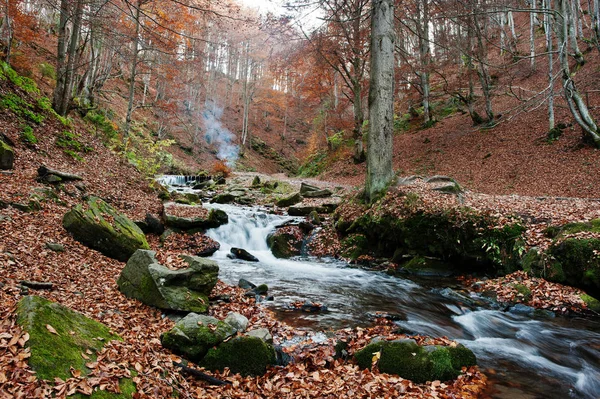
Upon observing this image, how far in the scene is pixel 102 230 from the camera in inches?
285

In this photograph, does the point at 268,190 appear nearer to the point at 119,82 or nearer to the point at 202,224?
the point at 202,224

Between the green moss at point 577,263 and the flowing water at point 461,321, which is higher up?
the green moss at point 577,263

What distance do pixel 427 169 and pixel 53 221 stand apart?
683 inches

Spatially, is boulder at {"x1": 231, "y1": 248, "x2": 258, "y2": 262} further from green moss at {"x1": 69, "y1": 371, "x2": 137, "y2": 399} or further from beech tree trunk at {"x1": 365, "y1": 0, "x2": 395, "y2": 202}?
green moss at {"x1": 69, "y1": 371, "x2": 137, "y2": 399}

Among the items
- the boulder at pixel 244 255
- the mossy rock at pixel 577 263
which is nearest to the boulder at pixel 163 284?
the boulder at pixel 244 255

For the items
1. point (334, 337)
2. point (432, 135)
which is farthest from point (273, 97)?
point (334, 337)

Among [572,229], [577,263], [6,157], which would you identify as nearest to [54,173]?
[6,157]

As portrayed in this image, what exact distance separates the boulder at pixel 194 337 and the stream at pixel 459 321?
1576 millimetres

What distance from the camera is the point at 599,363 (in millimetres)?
4871

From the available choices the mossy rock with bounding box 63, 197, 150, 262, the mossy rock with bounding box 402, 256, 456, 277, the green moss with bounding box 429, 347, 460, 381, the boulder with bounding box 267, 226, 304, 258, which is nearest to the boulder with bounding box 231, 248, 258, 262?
the boulder with bounding box 267, 226, 304, 258

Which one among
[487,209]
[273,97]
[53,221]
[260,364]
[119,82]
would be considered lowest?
[260,364]

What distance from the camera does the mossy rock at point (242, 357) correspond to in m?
4.16

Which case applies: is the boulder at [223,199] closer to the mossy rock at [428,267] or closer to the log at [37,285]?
the mossy rock at [428,267]

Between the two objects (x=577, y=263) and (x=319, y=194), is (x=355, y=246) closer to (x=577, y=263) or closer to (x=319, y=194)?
(x=577, y=263)
